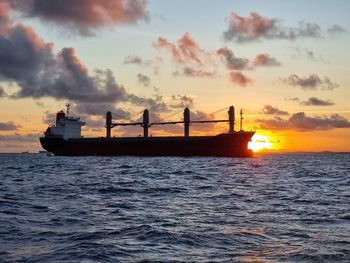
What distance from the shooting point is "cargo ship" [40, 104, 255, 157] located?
310 ft

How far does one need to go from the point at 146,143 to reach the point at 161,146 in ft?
13.4

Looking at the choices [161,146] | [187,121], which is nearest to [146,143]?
[161,146]

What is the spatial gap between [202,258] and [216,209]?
24.3 ft

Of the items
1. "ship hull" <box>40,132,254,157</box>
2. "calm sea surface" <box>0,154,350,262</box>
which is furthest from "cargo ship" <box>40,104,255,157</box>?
"calm sea surface" <box>0,154,350,262</box>

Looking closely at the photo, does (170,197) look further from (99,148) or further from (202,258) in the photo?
(99,148)

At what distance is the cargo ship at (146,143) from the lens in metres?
94.5

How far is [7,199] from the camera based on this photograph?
1884 centimetres

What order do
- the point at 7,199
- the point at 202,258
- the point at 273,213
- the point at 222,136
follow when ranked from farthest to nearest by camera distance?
the point at 222,136
the point at 7,199
the point at 273,213
the point at 202,258

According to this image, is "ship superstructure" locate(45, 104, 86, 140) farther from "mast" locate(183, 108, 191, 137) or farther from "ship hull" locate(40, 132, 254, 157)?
"mast" locate(183, 108, 191, 137)

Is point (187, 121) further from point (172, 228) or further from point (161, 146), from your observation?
point (172, 228)

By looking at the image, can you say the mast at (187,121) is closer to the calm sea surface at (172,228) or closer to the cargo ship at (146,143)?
the cargo ship at (146,143)

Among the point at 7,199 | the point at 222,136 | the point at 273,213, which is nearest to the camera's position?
the point at 273,213

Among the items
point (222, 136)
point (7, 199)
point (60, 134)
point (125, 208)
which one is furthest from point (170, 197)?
point (60, 134)

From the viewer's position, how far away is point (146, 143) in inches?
3962
